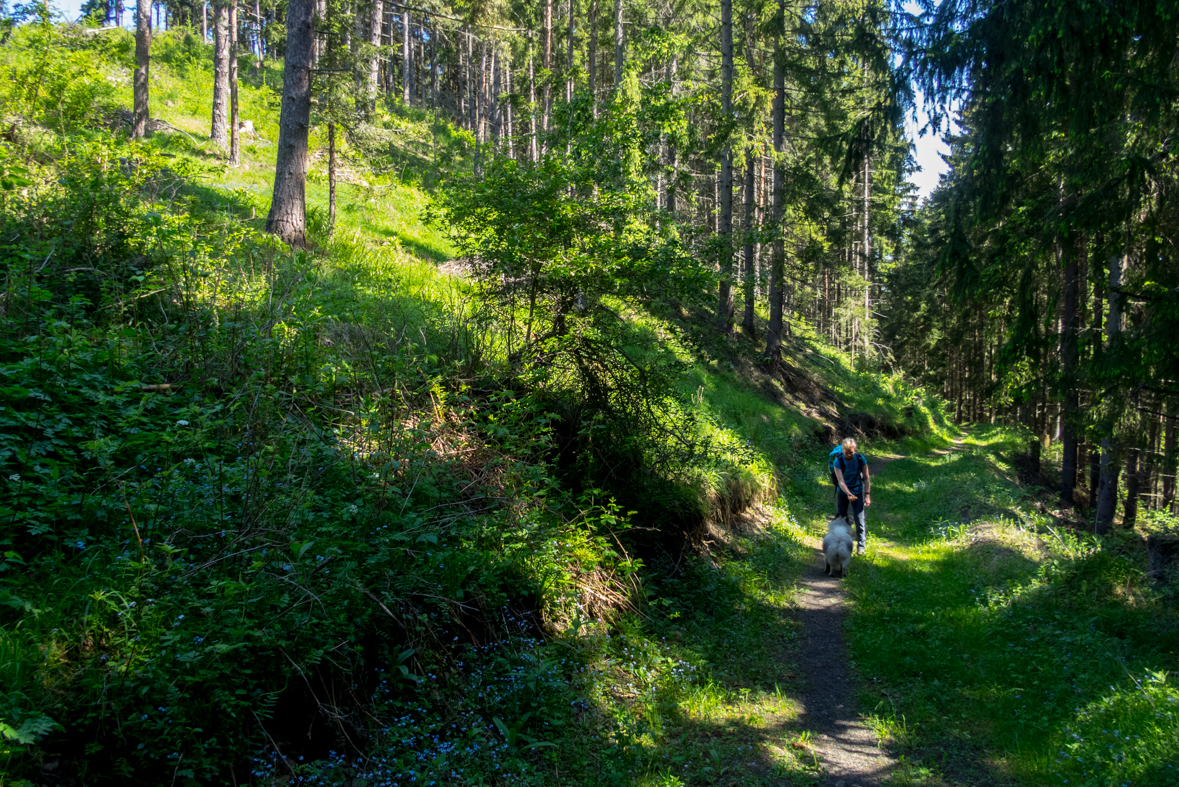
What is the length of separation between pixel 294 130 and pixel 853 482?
10.00 metres

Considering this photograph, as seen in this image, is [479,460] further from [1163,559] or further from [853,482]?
[1163,559]

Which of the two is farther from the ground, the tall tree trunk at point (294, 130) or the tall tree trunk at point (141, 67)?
the tall tree trunk at point (141, 67)

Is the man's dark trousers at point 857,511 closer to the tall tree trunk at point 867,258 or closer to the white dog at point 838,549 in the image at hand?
the white dog at point 838,549

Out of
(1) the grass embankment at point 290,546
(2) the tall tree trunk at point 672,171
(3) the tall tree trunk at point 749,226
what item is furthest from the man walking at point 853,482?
(3) the tall tree trunk at point 749,226

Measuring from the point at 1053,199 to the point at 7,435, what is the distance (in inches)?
719

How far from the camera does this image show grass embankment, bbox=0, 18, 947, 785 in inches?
122

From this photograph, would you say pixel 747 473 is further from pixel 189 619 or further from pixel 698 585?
pixel 189 619

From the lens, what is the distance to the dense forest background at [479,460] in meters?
3.45

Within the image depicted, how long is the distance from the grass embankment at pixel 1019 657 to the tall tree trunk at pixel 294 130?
9603 mm

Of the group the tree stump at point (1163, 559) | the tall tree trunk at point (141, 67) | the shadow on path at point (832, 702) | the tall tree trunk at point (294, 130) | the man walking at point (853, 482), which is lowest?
the shadow on path at point (832, 702)

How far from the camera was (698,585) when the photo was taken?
292 inches

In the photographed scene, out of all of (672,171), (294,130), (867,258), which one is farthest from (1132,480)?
(867,258)

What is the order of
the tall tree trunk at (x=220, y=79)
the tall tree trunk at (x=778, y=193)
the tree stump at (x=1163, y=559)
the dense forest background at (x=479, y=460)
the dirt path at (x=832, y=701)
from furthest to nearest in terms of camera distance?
1. the tall tree trunk at (x=778, y=193)
2. the tall tree trunk at (x=220, y=79)
3. the tree stump at (x=1163, y=559)
4. the dirt path at (x=832, y=701)
5. the dense forest background at (x=479, y=460)

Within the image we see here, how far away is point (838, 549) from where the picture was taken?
333 inches
